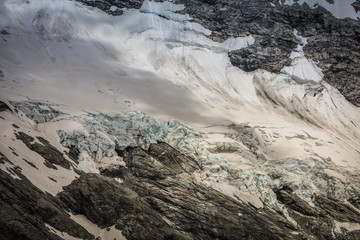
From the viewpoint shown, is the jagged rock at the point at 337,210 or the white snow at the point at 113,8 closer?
the jagged rock at the point at 337,210

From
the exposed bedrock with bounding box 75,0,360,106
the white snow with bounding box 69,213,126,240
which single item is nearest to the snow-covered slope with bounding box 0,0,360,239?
the white snow with bounding box 69,213,126,240

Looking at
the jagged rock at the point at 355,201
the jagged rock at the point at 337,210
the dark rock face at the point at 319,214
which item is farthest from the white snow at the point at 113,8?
the jagged rock at the point at 355,201

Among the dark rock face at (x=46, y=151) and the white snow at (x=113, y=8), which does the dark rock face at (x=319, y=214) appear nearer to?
the dark rock face at (x=46, y=151)

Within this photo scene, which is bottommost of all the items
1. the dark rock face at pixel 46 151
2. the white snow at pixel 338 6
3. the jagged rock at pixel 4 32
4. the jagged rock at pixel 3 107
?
the dark rock face at pixel 46 151

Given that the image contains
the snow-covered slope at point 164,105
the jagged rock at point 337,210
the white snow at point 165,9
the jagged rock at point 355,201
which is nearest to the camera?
the snow-covered slope at point 164,105

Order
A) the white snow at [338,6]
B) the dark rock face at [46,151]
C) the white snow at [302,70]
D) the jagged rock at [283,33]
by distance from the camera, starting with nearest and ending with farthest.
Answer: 1. the dark rock face at [46,151]
2. the white snow at [302,70]
3. the jagged rock at [283,33]
4. the white snow at [338,6]

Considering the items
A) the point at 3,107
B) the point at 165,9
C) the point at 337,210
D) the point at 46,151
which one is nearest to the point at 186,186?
the point at 46,151

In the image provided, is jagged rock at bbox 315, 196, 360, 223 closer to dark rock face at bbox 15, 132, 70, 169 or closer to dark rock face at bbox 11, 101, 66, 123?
dark rock face at bbox 15, 132, 70, 169

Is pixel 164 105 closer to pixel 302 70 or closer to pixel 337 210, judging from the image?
pixel 337 210
